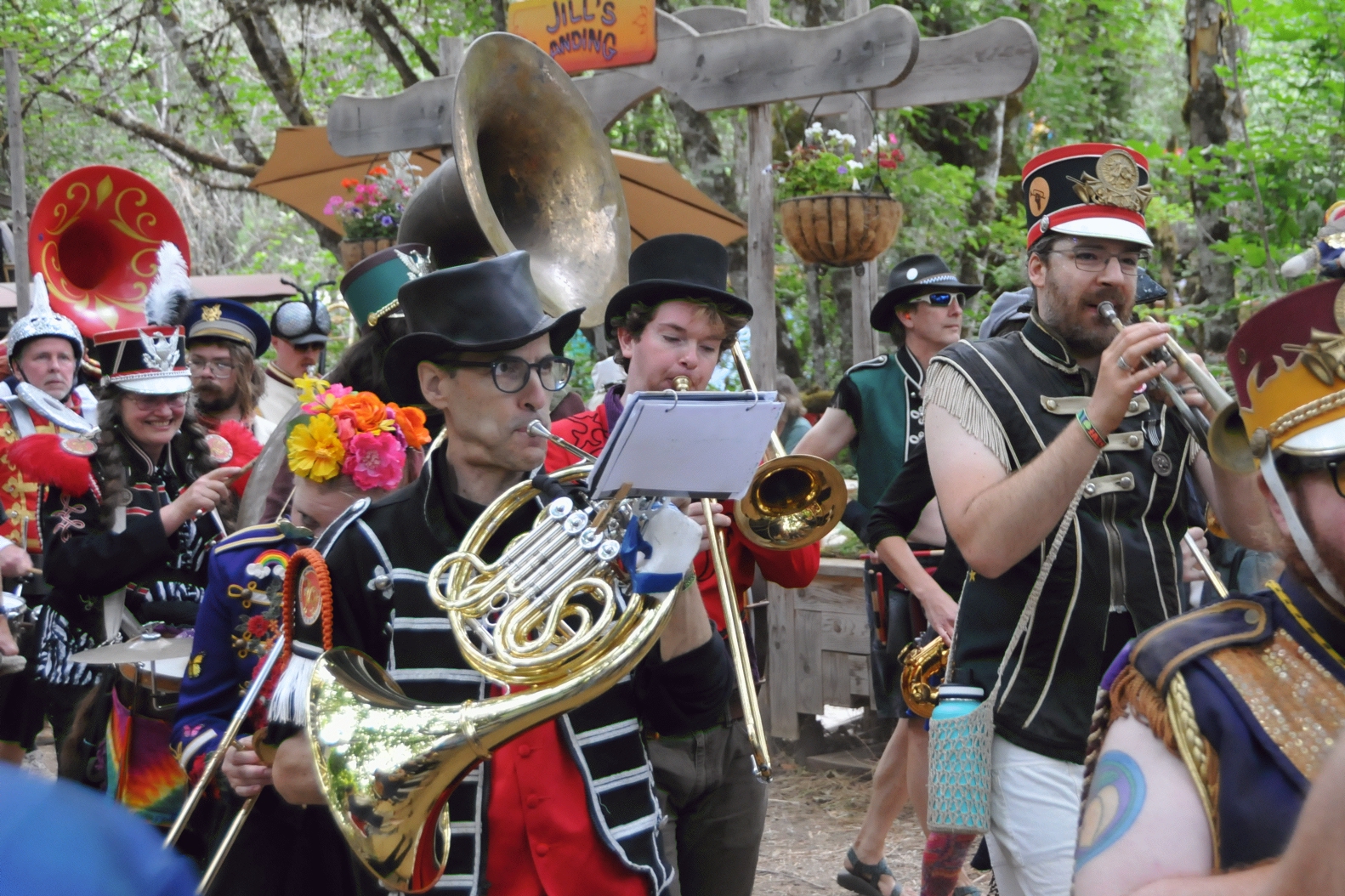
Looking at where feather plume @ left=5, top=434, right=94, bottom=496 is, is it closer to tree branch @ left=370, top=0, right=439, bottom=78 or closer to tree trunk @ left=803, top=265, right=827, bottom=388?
tree trunk @ left=803, top=265, right=827, bottom=388

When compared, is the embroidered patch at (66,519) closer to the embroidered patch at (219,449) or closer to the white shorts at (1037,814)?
the embroidered patch at (219,449)

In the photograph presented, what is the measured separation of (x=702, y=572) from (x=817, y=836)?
3.15 metres

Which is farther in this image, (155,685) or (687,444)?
(155,685)

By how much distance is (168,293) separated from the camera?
261 inches

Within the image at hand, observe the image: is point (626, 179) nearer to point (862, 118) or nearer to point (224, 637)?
point (862, 118)

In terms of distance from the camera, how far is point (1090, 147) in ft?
9.81

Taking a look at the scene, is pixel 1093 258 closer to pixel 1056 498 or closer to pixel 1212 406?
pixel 1212 406

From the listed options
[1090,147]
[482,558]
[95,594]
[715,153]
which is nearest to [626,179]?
[715,153]

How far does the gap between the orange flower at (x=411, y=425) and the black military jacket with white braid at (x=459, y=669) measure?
72 centimetres

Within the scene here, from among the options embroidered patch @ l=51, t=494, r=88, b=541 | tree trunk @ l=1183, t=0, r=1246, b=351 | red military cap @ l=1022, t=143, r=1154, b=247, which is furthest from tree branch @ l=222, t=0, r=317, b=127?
red military cap @ l=1022, t=143, r=1154, b=247

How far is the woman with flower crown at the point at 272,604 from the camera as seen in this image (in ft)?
9.86

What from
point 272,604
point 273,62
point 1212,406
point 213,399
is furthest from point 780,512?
point 273,62

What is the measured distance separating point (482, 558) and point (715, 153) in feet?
29.9

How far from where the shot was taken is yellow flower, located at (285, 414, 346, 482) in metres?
3.16
